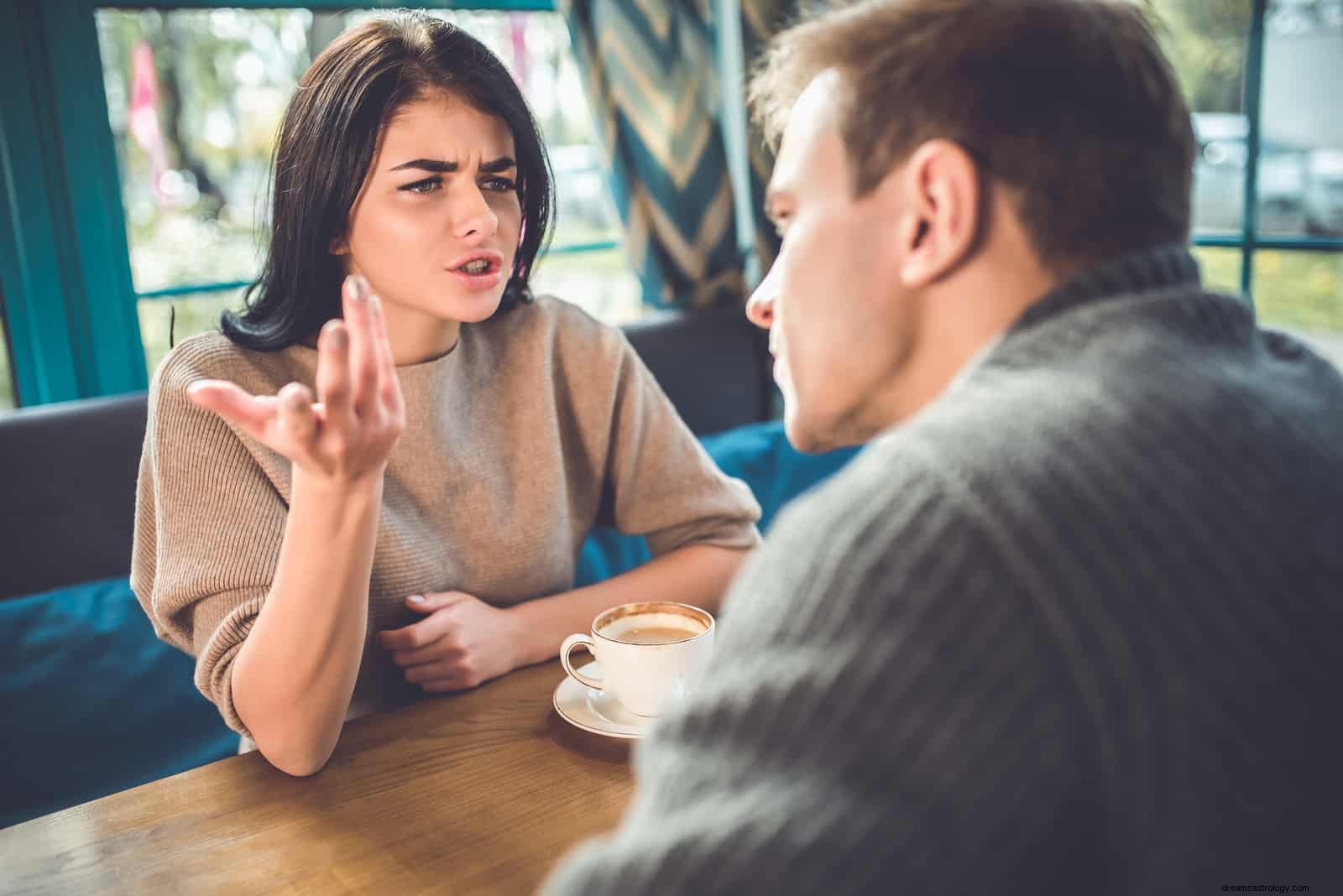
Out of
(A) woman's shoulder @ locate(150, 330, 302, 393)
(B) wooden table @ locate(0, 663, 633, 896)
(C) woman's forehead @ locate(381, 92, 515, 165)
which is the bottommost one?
(B) wooden table @ locate(0, 663, 633, 896)

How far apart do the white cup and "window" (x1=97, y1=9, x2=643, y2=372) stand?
3.75ft

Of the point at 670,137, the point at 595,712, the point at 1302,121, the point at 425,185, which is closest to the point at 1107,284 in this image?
the point at 595,712

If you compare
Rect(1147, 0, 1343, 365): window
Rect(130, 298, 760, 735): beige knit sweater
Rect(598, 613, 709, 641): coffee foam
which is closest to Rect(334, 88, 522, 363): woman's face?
Rect(130, 298, 760, 735): beige knit sweater

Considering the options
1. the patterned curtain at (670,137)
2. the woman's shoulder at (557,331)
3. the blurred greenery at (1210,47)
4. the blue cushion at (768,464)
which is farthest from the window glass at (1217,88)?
the woman's shoulder at (557,331)

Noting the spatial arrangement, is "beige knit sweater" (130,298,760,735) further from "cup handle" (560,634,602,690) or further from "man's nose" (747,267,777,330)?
"man's nose" (747,267,777,330)

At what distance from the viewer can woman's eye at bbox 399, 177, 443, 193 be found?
1295 mm

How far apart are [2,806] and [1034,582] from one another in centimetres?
149

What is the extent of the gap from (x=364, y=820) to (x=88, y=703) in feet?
2.72

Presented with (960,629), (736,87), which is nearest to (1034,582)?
(960,629)

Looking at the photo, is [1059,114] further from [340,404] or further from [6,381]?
[6,381]

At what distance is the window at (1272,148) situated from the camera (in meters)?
2.44

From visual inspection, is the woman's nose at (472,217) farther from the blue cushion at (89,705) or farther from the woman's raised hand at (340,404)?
the blue cushion at (89,705)

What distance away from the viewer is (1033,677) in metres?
0.44

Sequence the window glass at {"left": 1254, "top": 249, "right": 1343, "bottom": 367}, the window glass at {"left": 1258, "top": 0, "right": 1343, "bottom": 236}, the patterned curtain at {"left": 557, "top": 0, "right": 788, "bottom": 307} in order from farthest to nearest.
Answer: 1. the window glass at {"left": 1254, "top": 249, "right": 1343, "bottom": 367}
2. the window glass at {"left": 1258, "top": 0, "right": 1343, "bottom": 236}
3. the patterned curtain at {"left": 557, "top": 0, "right": 788, "bottom": 307}
